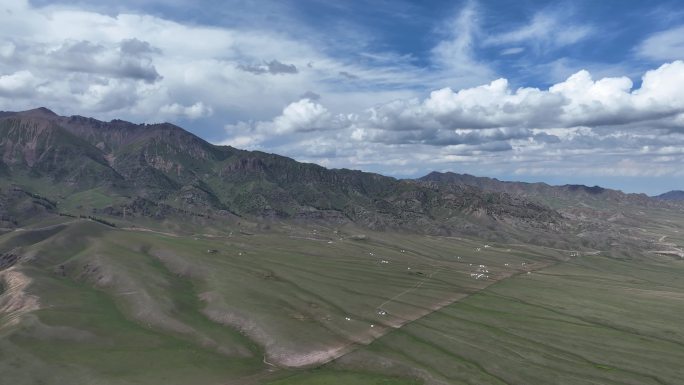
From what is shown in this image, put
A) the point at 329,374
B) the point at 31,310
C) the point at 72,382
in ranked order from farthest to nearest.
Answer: the point at 31,310 < the point at 329,374 < the point at 72,382

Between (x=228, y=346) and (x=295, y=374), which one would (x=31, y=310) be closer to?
(x=228, y=346)

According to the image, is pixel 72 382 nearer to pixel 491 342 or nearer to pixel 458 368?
pixel 458 368

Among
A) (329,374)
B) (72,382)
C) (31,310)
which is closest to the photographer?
(72,382)

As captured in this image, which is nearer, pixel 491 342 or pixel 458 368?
pixel 458 368

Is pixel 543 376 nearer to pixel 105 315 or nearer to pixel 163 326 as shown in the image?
pixel 163 326

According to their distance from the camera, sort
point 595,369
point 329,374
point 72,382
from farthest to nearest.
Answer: point 595,369 → point 329,374 → point 72,382

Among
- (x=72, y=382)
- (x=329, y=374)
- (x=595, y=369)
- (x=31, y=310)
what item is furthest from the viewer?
(x=31, y=310)

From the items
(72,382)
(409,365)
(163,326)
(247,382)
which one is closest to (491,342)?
(409,365)

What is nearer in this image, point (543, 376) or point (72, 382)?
point (72, 382)

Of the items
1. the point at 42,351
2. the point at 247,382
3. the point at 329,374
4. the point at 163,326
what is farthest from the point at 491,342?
the point at 42,351
